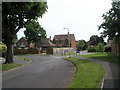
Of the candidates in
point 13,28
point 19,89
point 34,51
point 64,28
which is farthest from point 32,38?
point 19,89

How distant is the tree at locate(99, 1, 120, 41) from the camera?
3038 cm

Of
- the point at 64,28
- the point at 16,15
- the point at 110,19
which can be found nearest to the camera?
the point at 16,15

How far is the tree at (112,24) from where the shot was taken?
99.7ft

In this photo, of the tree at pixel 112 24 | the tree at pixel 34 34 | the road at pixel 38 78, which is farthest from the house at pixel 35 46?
the road at pixel 38 78

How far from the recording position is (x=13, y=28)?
80.1 ft

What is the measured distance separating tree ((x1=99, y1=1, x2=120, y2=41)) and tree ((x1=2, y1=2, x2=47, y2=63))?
1350 cm

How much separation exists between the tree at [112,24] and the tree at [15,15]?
13.5 m

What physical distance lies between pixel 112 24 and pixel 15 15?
1751 cm

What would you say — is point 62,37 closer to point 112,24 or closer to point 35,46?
point 35,46

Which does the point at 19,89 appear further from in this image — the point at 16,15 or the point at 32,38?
the point at 32,38

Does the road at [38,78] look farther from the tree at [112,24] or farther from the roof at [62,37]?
the roof at [62,37]

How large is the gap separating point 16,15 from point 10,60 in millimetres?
6496

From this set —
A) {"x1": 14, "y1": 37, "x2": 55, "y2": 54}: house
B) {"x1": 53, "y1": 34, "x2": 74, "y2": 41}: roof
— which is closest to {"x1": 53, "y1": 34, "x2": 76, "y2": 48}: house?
{"x1": 53, "y1": 34, "x2": 74, "y2": 41}: roof

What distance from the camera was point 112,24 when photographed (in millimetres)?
31109
